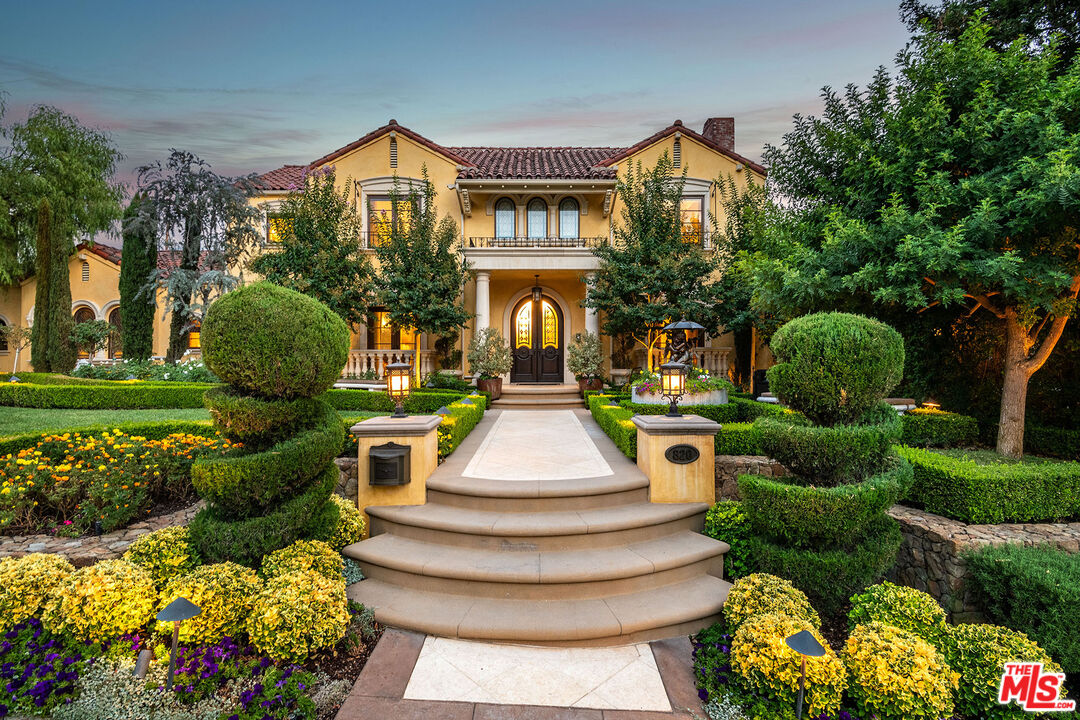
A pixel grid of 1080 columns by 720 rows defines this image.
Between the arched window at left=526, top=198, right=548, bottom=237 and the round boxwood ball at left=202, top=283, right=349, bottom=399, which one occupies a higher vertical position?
the arched window at left=526, top=198, right=548, bottom=237

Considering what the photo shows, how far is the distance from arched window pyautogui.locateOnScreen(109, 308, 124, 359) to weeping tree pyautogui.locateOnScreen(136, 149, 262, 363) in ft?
19.0

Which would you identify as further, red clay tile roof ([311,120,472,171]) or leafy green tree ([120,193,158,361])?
leafy green tree ([120,193,158,361])

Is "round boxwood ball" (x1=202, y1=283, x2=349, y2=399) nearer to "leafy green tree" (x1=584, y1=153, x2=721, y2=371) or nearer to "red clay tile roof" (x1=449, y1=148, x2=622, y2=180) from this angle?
"leafy green tree" (x1=584, y1=153, x2=721, y2=371)

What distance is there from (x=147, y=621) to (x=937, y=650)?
19.0 ft

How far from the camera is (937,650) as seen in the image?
3088mm

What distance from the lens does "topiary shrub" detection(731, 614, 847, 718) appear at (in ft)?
9.02

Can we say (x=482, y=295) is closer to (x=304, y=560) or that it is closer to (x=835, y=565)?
(x=304, y=560)

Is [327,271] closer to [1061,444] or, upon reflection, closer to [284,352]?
[284,352]

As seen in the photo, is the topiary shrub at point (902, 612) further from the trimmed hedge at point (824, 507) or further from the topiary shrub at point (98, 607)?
the topiary shrub at point (98, 607)

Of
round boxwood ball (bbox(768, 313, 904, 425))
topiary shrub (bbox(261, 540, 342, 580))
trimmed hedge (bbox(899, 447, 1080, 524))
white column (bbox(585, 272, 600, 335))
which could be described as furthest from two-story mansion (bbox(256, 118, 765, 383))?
topiary shrub (bbox(261, 540, 342, 580))

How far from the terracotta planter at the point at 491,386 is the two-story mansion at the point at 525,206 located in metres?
2.37

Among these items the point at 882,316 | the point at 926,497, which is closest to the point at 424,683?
the point at 926,497

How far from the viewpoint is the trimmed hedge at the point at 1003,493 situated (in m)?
4.22

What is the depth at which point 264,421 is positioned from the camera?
3.70m
